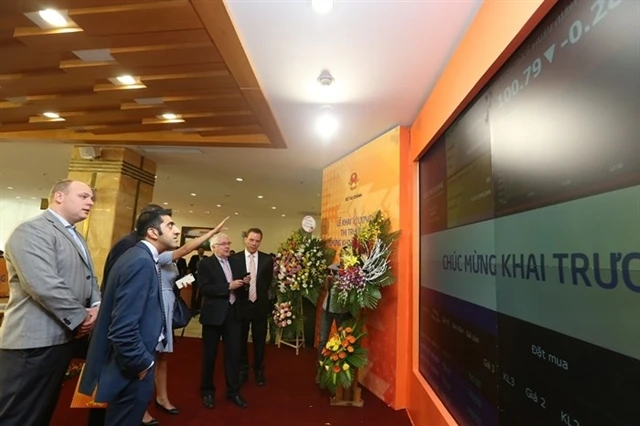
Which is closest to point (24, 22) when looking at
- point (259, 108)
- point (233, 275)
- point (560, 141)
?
point (259, 108)

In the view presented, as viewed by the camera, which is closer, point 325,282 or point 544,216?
point 544,216

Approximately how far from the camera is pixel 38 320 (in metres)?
1.94

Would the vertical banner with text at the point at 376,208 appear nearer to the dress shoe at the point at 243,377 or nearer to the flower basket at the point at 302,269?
the flower basket at the point at 302,269

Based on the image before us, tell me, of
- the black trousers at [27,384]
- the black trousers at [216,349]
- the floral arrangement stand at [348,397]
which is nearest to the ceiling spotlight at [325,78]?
the black trousers at [216,349]

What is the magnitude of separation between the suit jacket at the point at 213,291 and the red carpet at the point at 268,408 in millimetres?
834

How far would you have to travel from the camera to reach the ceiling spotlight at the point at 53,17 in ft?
7.63

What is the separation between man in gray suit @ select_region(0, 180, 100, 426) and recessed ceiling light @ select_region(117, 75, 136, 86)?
1.67 m

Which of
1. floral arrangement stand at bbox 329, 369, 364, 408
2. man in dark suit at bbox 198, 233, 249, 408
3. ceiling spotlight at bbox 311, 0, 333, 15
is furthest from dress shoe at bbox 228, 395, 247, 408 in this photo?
ceiling spotlight at bbox 311, 0, 333, 15

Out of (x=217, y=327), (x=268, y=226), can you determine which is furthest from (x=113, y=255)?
(x=268, y=226)

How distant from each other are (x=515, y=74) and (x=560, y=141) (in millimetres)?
574

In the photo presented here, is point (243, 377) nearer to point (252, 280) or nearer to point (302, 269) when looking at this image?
point (252, 280)

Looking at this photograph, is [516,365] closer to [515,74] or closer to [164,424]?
[515,74]

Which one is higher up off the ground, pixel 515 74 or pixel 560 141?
pixel 515 74

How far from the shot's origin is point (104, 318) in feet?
5.52
